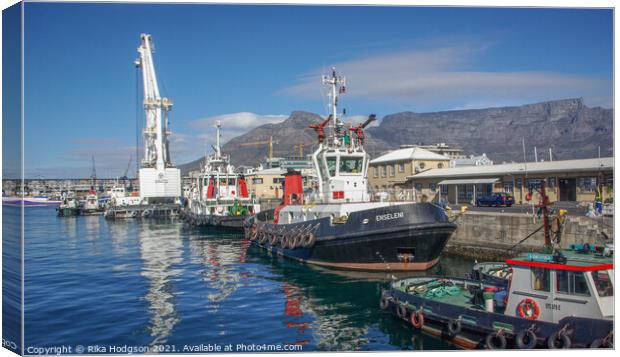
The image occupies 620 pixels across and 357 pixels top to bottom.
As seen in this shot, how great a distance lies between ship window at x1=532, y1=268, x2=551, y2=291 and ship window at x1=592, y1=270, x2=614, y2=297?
814 millimetres

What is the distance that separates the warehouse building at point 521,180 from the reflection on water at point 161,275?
35.7ft

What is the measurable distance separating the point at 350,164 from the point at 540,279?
12.6m

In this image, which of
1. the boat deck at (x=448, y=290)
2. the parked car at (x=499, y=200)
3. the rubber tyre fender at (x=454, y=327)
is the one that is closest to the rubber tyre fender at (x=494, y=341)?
the rubber tyre fender at (x=454, y=327)

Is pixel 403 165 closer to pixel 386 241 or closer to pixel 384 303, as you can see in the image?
pixel 386 241

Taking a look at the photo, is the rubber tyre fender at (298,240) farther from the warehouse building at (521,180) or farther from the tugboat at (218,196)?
the tugboat at (218,196)

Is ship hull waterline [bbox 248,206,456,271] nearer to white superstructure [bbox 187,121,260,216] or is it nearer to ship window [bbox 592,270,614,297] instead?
ship window [bbox 592,270,614,297]

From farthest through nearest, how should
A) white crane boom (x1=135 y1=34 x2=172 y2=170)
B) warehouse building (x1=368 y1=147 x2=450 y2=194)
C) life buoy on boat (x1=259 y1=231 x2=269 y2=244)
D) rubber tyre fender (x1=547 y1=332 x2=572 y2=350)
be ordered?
white crane boom (x1=135 y1=34 x2=172 y2=170) → warehouse building (x1=368 y1=147 x2=450 y2=194) → life buoy on boat (x1=259 y1=231 x2=269 y2=244) → rubber tyre fender (x1=547 y1=332 x2=572 y2=350)

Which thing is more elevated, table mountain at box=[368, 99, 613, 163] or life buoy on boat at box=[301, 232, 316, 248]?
table mountain at box=[368, 99, 613, 163]

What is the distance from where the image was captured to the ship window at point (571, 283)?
384 inches

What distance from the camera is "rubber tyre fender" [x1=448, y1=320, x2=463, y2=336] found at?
1151 centimetres

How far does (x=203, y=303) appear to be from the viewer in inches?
616

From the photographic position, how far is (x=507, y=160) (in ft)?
179

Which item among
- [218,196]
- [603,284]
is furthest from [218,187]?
[603,284]

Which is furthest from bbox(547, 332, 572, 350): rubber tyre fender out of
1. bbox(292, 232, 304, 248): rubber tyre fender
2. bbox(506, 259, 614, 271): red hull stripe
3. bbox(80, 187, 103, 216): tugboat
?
bbox(80, 187, 103, 216): tugboat
